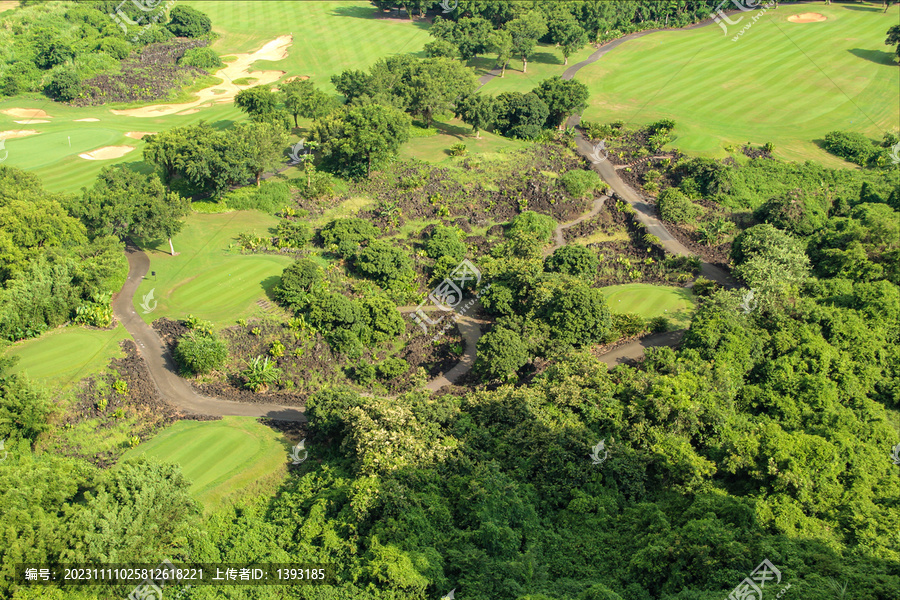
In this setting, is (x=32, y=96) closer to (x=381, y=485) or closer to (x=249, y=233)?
(x=249, y=233)

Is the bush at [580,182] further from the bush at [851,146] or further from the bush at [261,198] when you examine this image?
the bush at [851,146]

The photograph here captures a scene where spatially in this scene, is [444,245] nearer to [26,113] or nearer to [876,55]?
[26,113]

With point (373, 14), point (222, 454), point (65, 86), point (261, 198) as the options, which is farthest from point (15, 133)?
point (373, 14)

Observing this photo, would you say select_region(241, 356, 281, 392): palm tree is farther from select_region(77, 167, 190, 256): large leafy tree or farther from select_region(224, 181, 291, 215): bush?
select_region(224, 181, 291, 215): bush

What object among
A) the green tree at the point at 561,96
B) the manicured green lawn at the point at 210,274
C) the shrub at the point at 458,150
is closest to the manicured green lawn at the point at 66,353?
the manicured green lawn at the point at 210,274

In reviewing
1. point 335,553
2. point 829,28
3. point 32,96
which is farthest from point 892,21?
point 32,96
